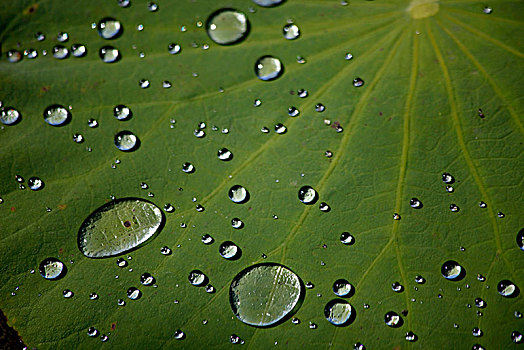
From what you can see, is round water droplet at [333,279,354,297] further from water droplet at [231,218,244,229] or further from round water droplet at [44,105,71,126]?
round water droplet at [44,105,71,126]

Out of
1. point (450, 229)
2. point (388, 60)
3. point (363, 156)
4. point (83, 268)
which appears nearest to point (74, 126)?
point (83, 268)

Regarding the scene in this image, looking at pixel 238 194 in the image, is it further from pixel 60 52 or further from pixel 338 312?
pixel 60 52

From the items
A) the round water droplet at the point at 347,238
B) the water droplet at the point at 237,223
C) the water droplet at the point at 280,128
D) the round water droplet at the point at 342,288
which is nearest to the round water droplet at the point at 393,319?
the round water droplet at the point at 342,288

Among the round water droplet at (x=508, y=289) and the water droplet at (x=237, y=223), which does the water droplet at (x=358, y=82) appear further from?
the round water droplet at (x=508, y=289)

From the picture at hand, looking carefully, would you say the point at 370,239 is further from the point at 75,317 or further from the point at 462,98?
the point at 75,317

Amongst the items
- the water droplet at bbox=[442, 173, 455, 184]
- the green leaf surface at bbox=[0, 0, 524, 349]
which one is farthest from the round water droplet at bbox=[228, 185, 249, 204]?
the water droplet at bbox=[442, 173, 455, 184]

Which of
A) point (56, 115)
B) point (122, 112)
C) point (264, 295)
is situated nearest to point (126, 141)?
point (122, 112)
